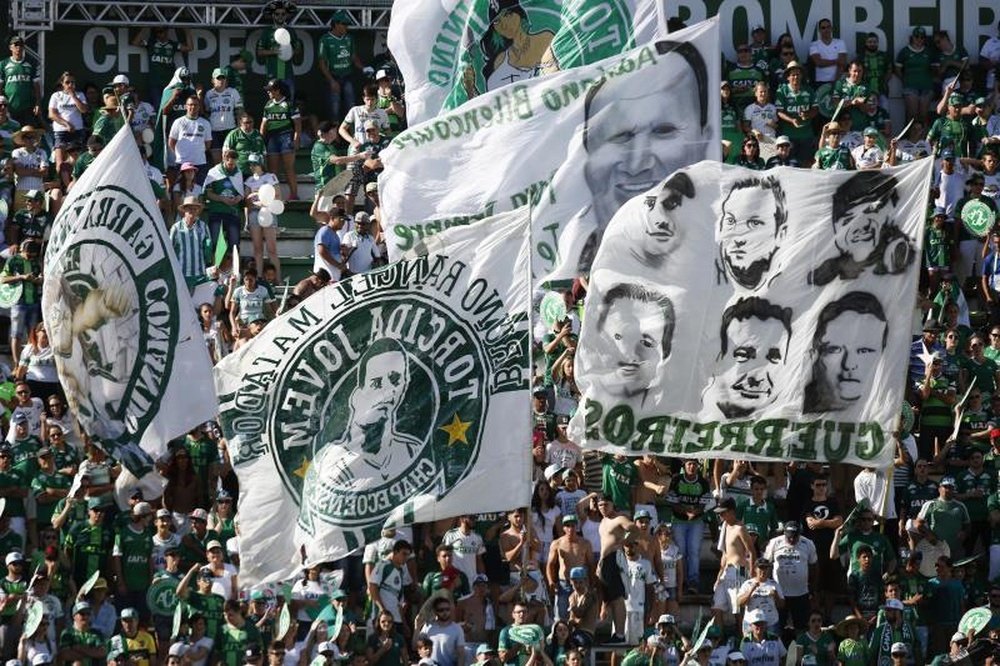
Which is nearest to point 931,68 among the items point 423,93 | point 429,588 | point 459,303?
point 423,93

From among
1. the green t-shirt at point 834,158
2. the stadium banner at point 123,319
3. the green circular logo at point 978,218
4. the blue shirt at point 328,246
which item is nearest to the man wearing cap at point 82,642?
the stadium banner at point 123,319

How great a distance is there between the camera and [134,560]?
88.9 feet

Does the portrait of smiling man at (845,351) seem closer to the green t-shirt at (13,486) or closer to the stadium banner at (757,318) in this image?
the stadium banner at (757,318)

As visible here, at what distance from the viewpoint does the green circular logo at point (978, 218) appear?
3294cm

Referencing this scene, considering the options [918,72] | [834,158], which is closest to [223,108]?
[834,158]

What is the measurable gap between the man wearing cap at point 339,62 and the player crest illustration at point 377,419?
13.8 meters

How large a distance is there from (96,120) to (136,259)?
948 centimetres

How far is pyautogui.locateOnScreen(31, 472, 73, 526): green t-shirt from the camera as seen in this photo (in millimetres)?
28109

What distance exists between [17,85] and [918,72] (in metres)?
10.4

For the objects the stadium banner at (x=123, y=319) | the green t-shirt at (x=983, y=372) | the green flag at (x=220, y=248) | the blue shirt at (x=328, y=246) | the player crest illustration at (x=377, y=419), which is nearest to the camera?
the player crest illustration at (x=377, y=419)

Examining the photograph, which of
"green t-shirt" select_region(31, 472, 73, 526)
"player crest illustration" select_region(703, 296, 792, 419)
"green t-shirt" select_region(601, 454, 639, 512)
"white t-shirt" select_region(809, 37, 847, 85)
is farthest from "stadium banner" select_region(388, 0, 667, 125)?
"white t-shirt" select_region(809, 37, 847, 85)

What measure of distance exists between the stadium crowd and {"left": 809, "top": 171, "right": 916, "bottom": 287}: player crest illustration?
2.68m

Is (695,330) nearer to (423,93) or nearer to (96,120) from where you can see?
(423,93)

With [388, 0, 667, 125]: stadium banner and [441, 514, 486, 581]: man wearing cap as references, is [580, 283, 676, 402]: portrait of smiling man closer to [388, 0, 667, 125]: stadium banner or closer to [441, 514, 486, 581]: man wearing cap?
[441, 514, 486, 581]: man wearing cap
